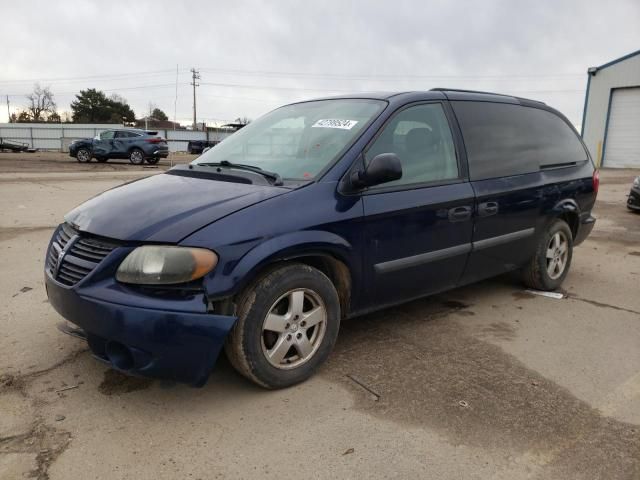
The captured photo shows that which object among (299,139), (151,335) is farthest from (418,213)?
(151,335)

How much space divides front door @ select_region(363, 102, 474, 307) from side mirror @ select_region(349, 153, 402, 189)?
130mm

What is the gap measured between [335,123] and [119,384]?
2.10 metres

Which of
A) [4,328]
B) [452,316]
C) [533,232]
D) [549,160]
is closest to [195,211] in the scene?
[4,328]

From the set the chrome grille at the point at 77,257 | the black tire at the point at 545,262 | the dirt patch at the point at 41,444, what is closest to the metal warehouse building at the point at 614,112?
the black tire at the point at 545,262

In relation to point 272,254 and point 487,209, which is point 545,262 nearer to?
point 487,209

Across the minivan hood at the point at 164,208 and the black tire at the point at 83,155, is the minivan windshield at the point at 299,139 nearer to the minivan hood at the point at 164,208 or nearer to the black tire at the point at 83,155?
the minivan hood at the point at 164,208

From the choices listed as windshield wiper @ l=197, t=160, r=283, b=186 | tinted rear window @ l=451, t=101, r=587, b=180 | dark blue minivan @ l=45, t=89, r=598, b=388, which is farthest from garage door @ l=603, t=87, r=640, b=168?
windshield wiper @ l=197, t=160, r=283, b=186

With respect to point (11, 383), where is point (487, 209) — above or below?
above

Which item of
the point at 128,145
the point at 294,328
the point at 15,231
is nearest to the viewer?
the point at 294,328

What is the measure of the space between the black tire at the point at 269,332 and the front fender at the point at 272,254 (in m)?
0.09

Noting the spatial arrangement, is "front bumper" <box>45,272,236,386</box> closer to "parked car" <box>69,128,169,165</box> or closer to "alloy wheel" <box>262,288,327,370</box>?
"alloy wheel" <box>262,288,327,370</box>

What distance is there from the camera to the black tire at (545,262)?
15.4ft

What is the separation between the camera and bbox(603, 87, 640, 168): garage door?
26.8 metres

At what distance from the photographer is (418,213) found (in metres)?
3.41
